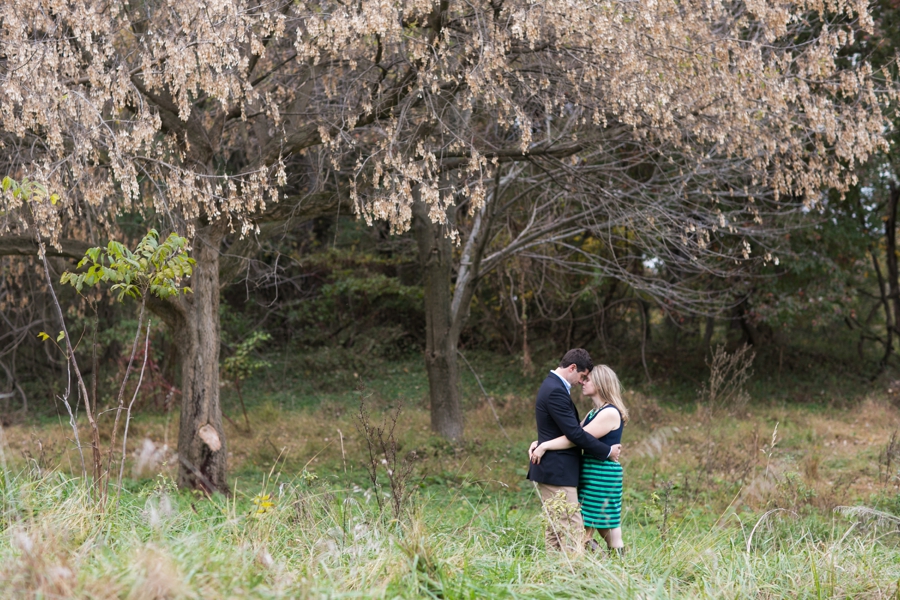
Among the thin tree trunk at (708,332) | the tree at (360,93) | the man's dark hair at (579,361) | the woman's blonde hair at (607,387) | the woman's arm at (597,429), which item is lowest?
the thin tree trunk at (708,332)

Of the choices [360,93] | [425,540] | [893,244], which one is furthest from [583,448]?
[893,244]

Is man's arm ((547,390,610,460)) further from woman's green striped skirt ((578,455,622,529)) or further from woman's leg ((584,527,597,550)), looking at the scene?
woman's leg ((584,527,597,550))

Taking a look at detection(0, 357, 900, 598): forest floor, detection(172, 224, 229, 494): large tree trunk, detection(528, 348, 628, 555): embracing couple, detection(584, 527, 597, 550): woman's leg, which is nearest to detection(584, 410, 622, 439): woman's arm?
detection(528, 348, 628, 555): embracing couple

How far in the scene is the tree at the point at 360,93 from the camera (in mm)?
5906

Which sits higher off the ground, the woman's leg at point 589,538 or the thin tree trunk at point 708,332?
the woman's leg at point 589,538

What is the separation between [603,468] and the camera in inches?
184

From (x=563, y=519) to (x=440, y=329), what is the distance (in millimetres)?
6803

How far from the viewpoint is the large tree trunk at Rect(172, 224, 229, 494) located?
7.67 meters

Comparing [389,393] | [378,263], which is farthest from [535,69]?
[378,263]

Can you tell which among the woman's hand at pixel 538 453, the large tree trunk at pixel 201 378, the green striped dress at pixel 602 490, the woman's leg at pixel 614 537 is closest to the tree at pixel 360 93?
the large tree trunk at pixel 201 378

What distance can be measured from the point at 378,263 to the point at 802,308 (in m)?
9.34

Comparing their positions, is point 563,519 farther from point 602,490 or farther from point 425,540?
point 425,540

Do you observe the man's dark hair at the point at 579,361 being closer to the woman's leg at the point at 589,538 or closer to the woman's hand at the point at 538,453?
the woman's hand at the point at 538,453

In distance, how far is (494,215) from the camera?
10.4 meters
